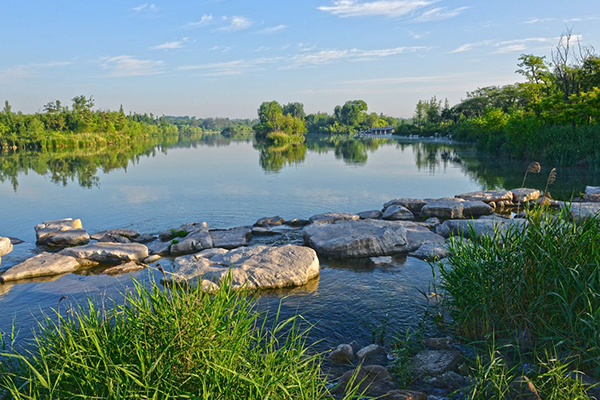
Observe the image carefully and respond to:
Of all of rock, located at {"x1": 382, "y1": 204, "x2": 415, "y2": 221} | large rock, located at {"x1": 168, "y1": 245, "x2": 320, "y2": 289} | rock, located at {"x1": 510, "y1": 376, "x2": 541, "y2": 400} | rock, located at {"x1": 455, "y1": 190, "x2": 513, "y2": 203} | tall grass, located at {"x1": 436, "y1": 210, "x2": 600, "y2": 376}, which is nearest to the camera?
rock, located at {"x1": 510, "y1": 376, "x2": 541, "y2": 400}

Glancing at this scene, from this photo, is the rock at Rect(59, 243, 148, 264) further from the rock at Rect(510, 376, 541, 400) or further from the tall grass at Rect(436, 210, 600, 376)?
the rock at Rect(510, 376, 541, 400)

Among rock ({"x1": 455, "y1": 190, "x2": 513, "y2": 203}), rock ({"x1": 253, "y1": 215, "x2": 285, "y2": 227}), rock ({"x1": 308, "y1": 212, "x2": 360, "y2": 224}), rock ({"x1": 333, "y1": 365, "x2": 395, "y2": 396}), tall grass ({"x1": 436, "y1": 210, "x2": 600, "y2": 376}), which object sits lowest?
rock ({"x1": 333, "y1": 365, "x2": 395, "y2": 396})

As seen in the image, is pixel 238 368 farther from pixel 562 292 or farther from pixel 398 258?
pixel 398 258

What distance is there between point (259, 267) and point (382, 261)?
100 inches

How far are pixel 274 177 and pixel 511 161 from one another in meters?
16.2

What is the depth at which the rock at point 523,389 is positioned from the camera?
3.40 meters

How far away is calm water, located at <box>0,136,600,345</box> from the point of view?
6363 mm

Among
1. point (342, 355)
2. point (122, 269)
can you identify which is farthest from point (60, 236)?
point (342, 355)

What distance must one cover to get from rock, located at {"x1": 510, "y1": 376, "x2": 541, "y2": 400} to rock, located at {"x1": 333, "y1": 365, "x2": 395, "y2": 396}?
1.04 meters

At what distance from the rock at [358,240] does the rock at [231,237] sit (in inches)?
62.8

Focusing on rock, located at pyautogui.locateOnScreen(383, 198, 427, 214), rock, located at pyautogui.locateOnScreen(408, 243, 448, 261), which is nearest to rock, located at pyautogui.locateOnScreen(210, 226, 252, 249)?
rock, located at pyautogui.locateOnScreen(408, 243, 448, 261)

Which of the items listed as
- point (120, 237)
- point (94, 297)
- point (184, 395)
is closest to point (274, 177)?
point (120, 237)

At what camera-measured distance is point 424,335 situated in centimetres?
516

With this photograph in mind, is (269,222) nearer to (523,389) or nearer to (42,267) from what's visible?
(42,267)
